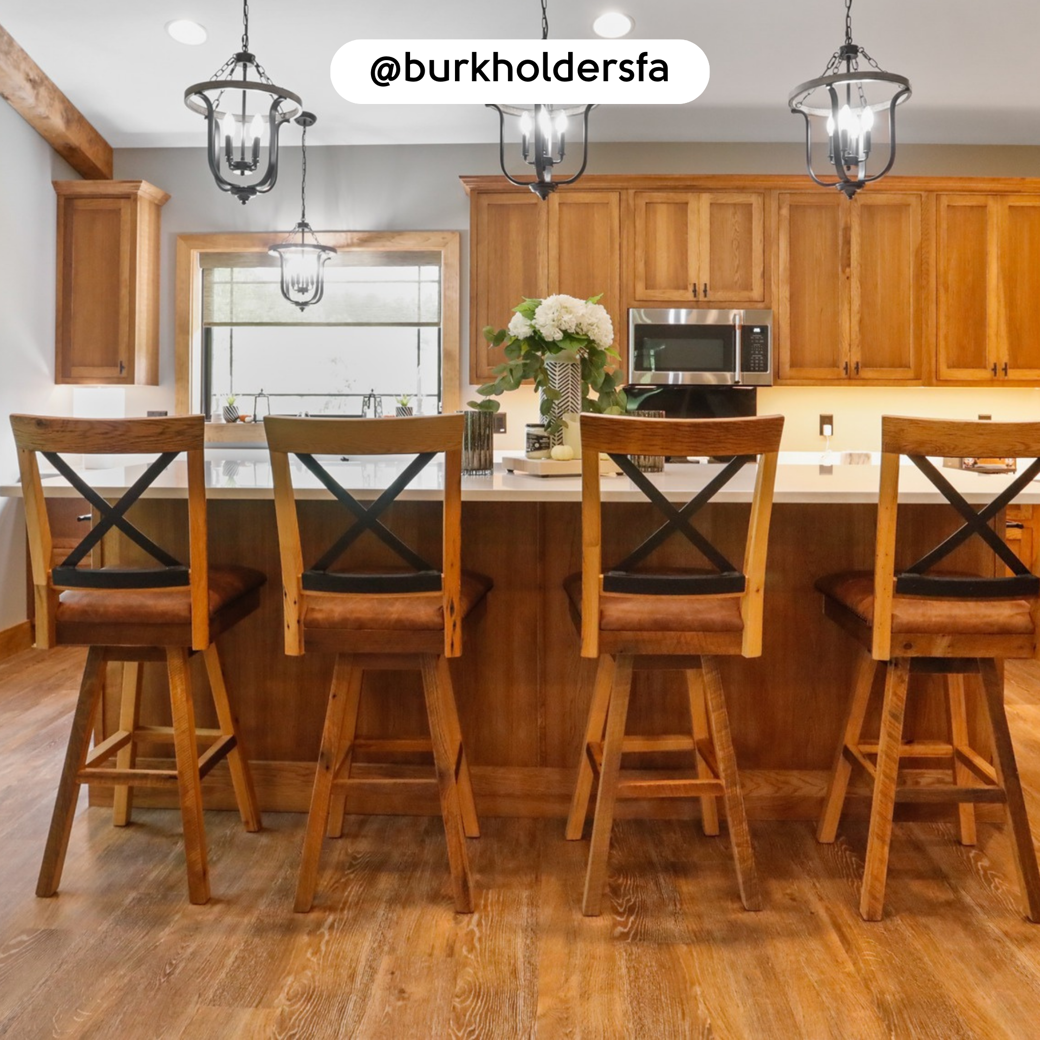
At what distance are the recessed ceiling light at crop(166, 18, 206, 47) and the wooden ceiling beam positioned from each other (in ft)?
2.42

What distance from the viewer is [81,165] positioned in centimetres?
493

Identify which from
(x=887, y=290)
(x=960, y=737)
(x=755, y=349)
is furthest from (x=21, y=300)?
(x=960, y=737)

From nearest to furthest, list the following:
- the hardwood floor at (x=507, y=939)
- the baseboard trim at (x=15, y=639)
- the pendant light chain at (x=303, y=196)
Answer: the hardwood floor at (x=507, y=939), the baseboard trim at (x=15, y=639), the pendant light chain at (x=303, y=196)

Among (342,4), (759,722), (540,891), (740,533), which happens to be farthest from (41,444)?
(342,4)

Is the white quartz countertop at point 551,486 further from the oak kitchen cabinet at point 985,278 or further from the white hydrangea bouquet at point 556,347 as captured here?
the oak kitchen cabinet at point 985,278

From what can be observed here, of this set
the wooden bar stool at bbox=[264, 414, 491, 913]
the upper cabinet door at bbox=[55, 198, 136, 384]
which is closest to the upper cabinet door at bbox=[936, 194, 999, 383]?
the wooden bar stool at bbox=[264, 414, 491, 913]

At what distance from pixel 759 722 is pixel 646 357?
8.86ft

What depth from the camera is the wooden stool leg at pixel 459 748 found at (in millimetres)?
1984

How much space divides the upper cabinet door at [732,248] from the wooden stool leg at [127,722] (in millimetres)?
3498

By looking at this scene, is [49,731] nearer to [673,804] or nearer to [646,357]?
[673,804]

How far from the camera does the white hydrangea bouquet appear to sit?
238 cm

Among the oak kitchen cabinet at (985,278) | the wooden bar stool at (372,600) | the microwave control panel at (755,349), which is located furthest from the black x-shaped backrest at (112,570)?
the oak kitchen cabinet at (985,278)

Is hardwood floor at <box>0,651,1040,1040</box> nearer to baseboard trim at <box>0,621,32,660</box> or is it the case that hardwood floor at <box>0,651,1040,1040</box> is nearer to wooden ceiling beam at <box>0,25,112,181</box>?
baseboard trim at <box>0,621,32,660</box>

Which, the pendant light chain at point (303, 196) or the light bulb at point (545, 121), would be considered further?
the pendant light chain at point (303, 196)
